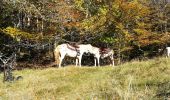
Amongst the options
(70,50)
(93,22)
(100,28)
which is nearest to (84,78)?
(70,50)

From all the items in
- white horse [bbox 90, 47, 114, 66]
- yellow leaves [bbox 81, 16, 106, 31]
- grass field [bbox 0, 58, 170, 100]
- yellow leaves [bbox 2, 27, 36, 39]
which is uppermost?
yellow leaves [bbox 81, 16, 106, 31]

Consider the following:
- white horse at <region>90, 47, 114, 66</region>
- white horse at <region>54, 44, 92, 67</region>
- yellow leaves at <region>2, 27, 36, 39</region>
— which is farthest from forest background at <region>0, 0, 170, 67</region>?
white horse at <region>54, 44, 92, 67</region>

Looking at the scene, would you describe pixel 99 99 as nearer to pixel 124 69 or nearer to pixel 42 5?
pixel 42 5

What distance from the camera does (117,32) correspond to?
115ft

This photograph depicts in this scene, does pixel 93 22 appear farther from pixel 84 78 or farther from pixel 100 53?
pixel 84 78

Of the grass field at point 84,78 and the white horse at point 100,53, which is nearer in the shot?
the grass field at point 84,78

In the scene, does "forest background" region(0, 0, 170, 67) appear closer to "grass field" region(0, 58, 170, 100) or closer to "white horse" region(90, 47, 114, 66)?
"white horse" region(90, 47, 114, 66)

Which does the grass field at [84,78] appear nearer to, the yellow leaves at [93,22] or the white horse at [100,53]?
the white horse at [100,53]

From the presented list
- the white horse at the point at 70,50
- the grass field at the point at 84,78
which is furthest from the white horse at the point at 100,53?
the grass field at the point at 84,78

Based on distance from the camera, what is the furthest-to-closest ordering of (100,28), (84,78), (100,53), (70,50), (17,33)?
(100,28), (17,33), (100,53), (70,50), (84,78)

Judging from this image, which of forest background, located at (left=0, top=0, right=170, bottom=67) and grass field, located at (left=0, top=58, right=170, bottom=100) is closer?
grass field, located at (left=0, top=58, right=170, bottom=100)

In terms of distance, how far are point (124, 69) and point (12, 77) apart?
4346 millimetres

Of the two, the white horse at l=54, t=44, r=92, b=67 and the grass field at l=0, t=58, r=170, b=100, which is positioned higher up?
the white horse at l=54, t=44, r=92, b=67

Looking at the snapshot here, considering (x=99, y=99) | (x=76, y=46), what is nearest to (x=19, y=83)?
(x=99, y=99)
